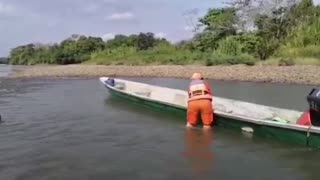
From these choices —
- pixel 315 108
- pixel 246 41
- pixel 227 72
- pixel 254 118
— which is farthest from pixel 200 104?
pixel 246 41

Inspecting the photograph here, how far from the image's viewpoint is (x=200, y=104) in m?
12.0

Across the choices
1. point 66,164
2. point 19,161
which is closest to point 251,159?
point 66,164

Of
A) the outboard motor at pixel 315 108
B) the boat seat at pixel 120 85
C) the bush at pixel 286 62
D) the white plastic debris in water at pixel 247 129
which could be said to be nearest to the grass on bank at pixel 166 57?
the bush at pixel 286 62

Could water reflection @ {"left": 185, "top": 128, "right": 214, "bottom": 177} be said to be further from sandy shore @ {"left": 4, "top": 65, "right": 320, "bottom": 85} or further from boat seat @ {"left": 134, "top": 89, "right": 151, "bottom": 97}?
sandy shore @ {"left": 4, "top": 65, "right": 320, "bottom": 85}

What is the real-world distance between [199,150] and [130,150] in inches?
54.0

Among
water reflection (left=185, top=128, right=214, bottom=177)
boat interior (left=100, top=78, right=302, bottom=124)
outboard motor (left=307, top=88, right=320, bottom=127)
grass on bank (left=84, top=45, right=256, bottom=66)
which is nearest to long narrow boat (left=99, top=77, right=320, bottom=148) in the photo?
boat interior (left=100, top=78, right=302, bottom=124)

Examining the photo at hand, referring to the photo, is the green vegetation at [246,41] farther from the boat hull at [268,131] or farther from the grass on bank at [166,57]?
the boat hull at [268,131]

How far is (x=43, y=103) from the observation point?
18.9 m

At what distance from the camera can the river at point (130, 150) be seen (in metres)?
8.59

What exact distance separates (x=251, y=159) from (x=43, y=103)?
11131 millimetres

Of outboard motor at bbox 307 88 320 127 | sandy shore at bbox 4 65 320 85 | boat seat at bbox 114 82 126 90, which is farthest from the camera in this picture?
sandy shore at bbox 4 65 320 85

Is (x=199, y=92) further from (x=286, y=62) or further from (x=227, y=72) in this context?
(x=286, y=62)

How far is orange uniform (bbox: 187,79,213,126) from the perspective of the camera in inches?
472

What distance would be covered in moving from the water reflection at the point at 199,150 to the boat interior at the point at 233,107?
80cm
